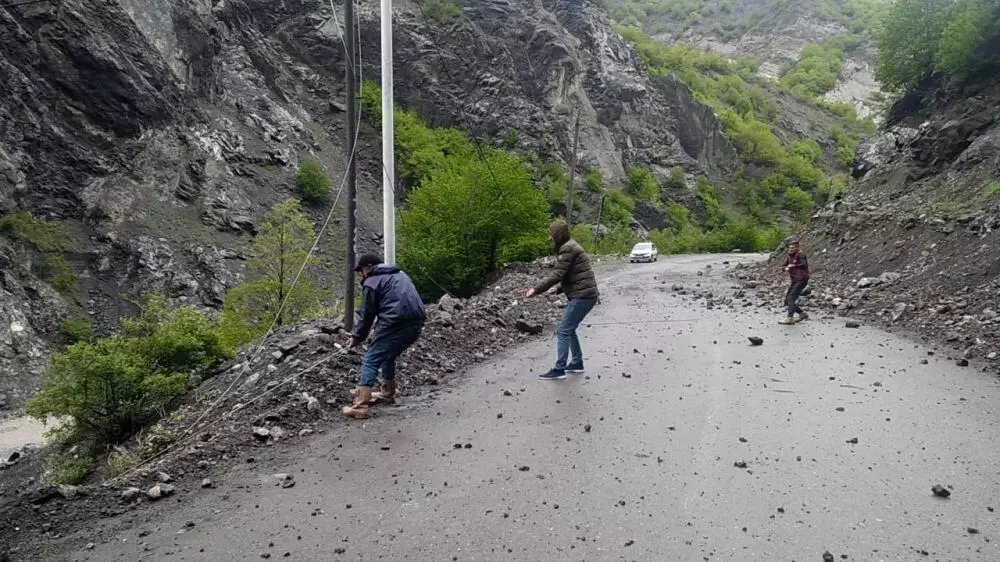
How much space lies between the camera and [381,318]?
6758mm

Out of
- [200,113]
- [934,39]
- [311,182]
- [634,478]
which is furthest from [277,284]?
[200,113]

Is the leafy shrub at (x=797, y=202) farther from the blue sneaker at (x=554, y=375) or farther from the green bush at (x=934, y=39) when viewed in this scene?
the blue sneaker at (x=554, y=375)

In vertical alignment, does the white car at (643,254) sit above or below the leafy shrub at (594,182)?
below

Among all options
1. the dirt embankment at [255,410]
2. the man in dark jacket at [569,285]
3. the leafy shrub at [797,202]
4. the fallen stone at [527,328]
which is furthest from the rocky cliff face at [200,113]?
the leafy shrub at [797,202]

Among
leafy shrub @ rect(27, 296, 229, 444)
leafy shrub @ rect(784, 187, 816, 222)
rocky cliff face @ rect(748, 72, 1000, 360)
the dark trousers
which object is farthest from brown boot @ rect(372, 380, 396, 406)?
leafy shrub @ rect(784, 187, 816, 222)

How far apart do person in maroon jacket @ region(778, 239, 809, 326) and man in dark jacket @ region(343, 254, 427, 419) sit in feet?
28.8

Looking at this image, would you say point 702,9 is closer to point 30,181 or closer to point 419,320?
point 30,181

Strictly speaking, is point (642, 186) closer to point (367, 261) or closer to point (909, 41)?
point (909, 41)

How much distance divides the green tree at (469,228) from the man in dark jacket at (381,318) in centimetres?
1490

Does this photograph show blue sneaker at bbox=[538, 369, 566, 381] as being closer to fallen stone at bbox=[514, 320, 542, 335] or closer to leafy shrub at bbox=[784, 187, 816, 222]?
fallen stone at bbox=[514, 320, 542, 335]

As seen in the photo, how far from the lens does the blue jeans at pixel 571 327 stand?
8.13 metres

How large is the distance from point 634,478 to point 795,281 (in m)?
9.33

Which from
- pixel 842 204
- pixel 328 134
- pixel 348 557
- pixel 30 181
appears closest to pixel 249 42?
pixel 328 134

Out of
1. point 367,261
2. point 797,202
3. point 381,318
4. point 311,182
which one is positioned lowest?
point 381,318
